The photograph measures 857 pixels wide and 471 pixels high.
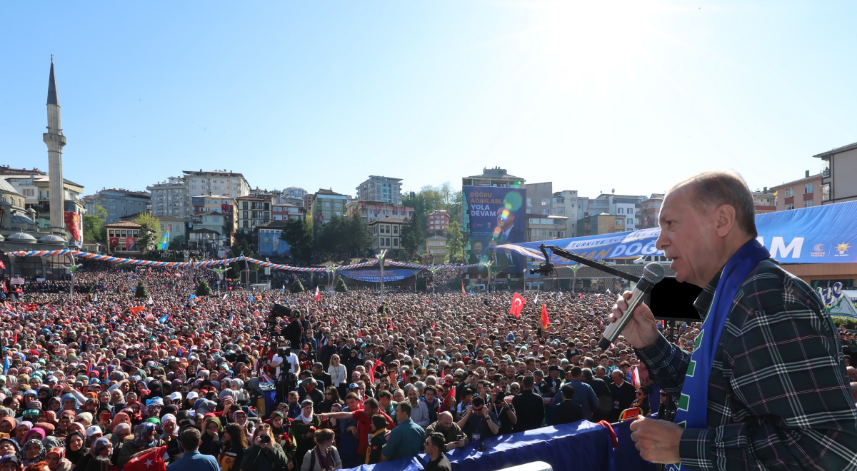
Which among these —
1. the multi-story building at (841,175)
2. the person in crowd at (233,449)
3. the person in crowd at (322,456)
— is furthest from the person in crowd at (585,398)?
the multi-story building at (841,175)

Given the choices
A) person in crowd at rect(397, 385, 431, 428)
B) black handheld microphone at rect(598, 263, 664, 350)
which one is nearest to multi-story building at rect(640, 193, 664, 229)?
person in crowd at rect(397, 385, 431, 428)

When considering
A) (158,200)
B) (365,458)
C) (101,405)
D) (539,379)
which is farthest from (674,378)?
(158,200)

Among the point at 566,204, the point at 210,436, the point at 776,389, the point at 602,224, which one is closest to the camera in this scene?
the point at 776,389

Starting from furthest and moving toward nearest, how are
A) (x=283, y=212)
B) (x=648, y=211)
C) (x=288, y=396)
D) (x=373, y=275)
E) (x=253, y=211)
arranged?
(x=283, y=212) < (x=253, y=211) < (x=648, y=211) < (x=373, y=275) < (x=288, y=396)

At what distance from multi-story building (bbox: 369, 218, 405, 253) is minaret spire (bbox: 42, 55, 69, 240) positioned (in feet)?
145

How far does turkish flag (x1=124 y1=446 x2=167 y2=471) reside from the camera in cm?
500

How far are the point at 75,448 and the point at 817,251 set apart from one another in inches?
533

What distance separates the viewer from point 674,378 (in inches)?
66.4

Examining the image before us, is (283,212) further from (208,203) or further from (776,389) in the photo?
(776,389)

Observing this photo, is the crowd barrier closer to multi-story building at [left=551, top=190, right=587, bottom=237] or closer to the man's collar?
the man's collar

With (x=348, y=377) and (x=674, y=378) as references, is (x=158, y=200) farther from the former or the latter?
(x=674, y=378)

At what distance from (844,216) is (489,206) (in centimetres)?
4567

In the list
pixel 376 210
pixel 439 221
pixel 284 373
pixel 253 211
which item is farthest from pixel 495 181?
pixel 284 373

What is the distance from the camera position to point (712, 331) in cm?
121
